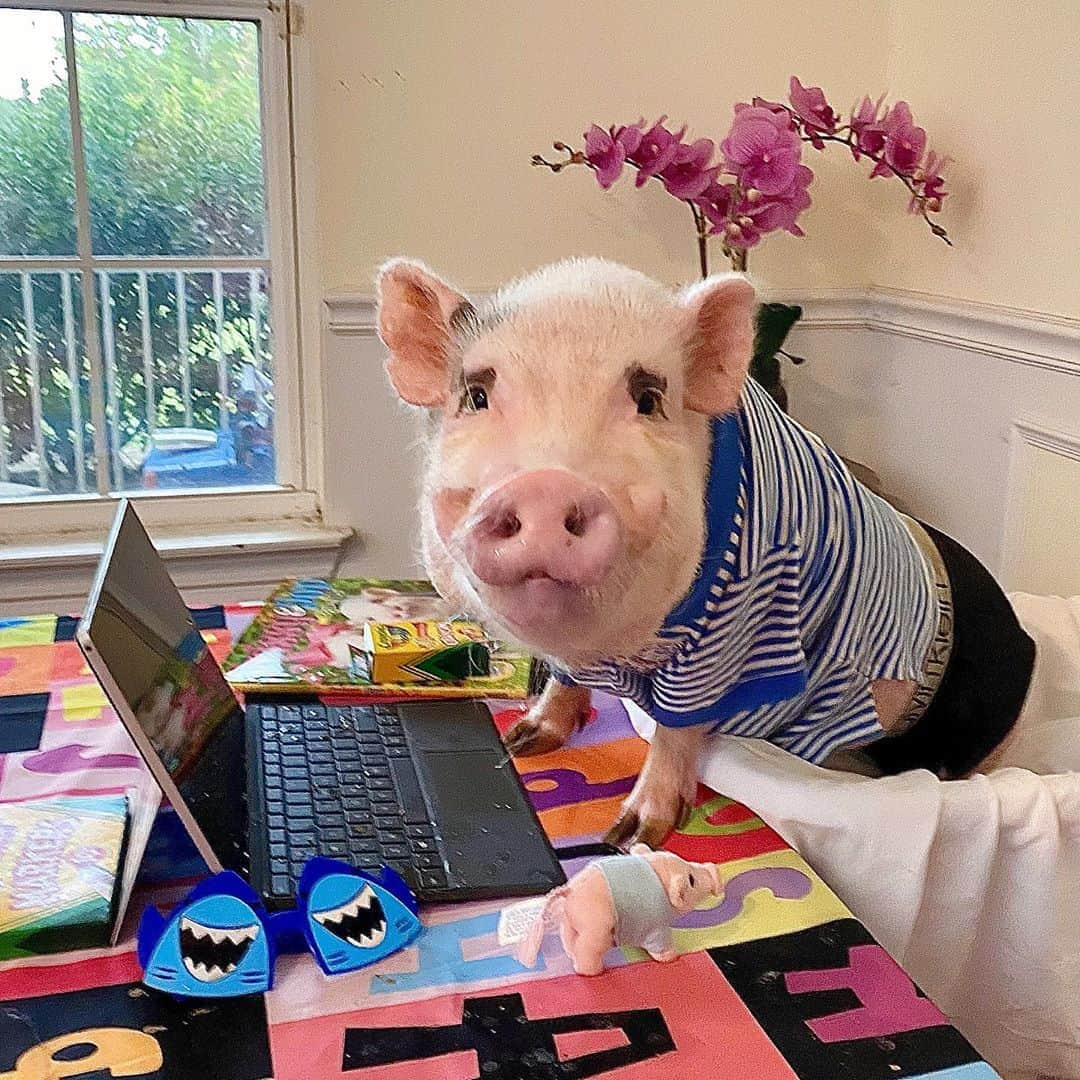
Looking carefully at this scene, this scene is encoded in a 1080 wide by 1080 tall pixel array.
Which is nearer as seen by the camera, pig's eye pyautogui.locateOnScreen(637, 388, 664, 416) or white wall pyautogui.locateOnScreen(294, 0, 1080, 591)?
pig's eye pyautogui.locateOnScreen(637, 388, 664, 416)

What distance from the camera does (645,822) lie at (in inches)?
33.1

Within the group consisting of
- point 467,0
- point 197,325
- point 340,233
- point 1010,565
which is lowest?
point 1010,565

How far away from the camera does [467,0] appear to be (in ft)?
5.89

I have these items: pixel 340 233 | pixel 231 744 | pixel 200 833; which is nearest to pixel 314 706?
pixel 231 744

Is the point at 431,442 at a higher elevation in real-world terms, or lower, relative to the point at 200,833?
higher

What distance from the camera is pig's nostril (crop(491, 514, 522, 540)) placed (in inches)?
25.7

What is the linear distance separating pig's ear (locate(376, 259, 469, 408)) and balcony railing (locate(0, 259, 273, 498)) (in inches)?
45.3

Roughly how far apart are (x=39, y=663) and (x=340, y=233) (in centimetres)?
97

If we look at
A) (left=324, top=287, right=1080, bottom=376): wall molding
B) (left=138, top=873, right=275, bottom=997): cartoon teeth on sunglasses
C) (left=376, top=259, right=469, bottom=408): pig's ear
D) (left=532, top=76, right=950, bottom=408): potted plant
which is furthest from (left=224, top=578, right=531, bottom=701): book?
(left=532, top=76, right=950, bottom=408): potted plant

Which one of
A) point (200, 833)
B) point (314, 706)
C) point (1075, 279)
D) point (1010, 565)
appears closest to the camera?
point (200, 833)

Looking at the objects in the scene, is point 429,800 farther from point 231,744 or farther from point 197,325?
point 197,325

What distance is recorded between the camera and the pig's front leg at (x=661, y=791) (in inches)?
32.8

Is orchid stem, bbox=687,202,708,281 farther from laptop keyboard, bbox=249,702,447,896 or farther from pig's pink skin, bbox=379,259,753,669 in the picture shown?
laptop keyboard, bbox=249,702,447,896

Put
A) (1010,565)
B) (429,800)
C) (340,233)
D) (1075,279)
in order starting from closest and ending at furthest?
(429,800), (1075,279), (1010,565), (340,233)
